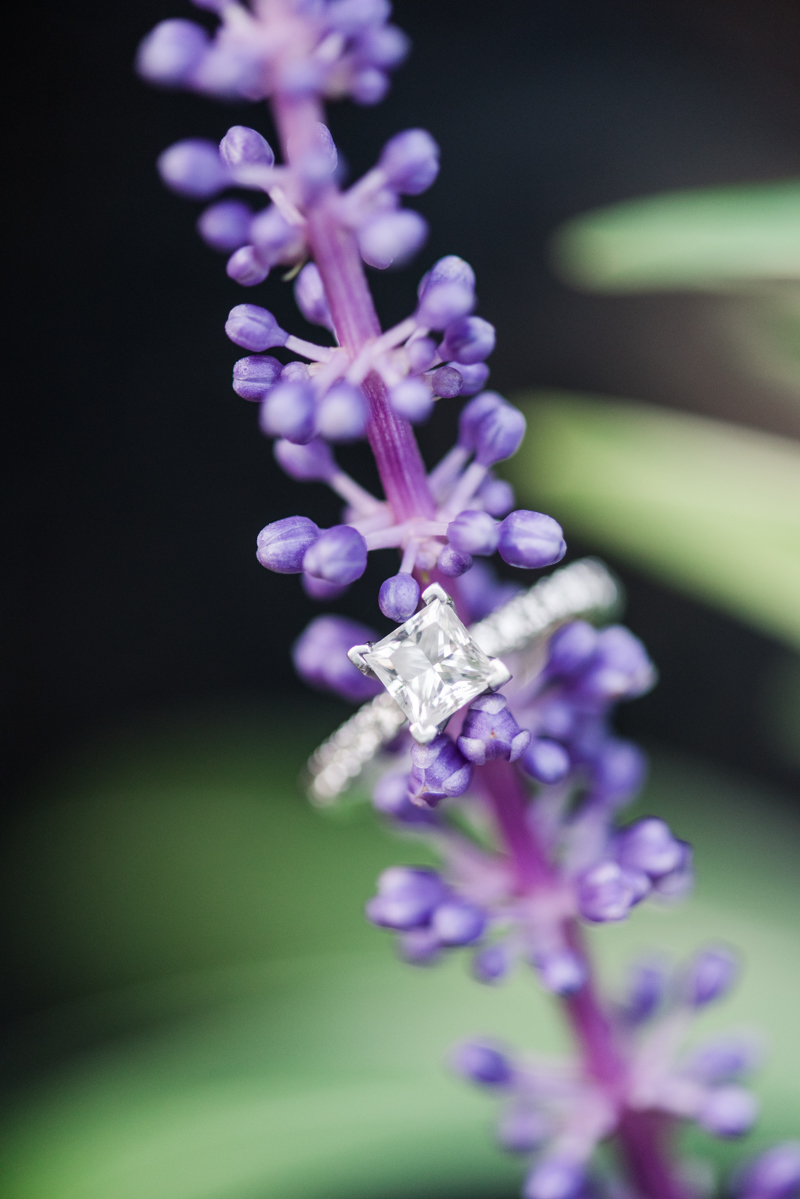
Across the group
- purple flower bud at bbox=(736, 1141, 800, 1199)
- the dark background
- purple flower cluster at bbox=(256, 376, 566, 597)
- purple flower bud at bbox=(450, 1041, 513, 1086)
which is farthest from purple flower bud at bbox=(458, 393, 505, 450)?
the dark background

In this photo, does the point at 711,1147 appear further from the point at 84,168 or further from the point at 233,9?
the point at 84,168

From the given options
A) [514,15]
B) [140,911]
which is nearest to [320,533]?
[140,911]

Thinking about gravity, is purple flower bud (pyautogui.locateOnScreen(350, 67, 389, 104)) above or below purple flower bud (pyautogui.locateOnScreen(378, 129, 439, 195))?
above

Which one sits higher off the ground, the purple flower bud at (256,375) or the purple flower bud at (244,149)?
the purple flower bud at (244,149)

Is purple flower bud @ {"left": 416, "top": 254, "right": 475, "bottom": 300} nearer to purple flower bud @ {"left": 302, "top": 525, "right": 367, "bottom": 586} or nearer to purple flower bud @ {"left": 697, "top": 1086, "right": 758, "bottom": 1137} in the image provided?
purple flower bud @ {"left": 302, "top": 525, "right": 367, "bottom": 586}

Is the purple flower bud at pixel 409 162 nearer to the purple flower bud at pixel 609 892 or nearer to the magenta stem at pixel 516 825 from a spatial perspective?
the magenta stem at pixel 516 825

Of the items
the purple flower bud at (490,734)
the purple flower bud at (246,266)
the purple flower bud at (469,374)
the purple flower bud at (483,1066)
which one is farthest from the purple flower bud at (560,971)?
the purple flower bud at (246,266)

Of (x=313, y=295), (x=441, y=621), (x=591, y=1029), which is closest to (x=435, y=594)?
(x=441, y=621)
